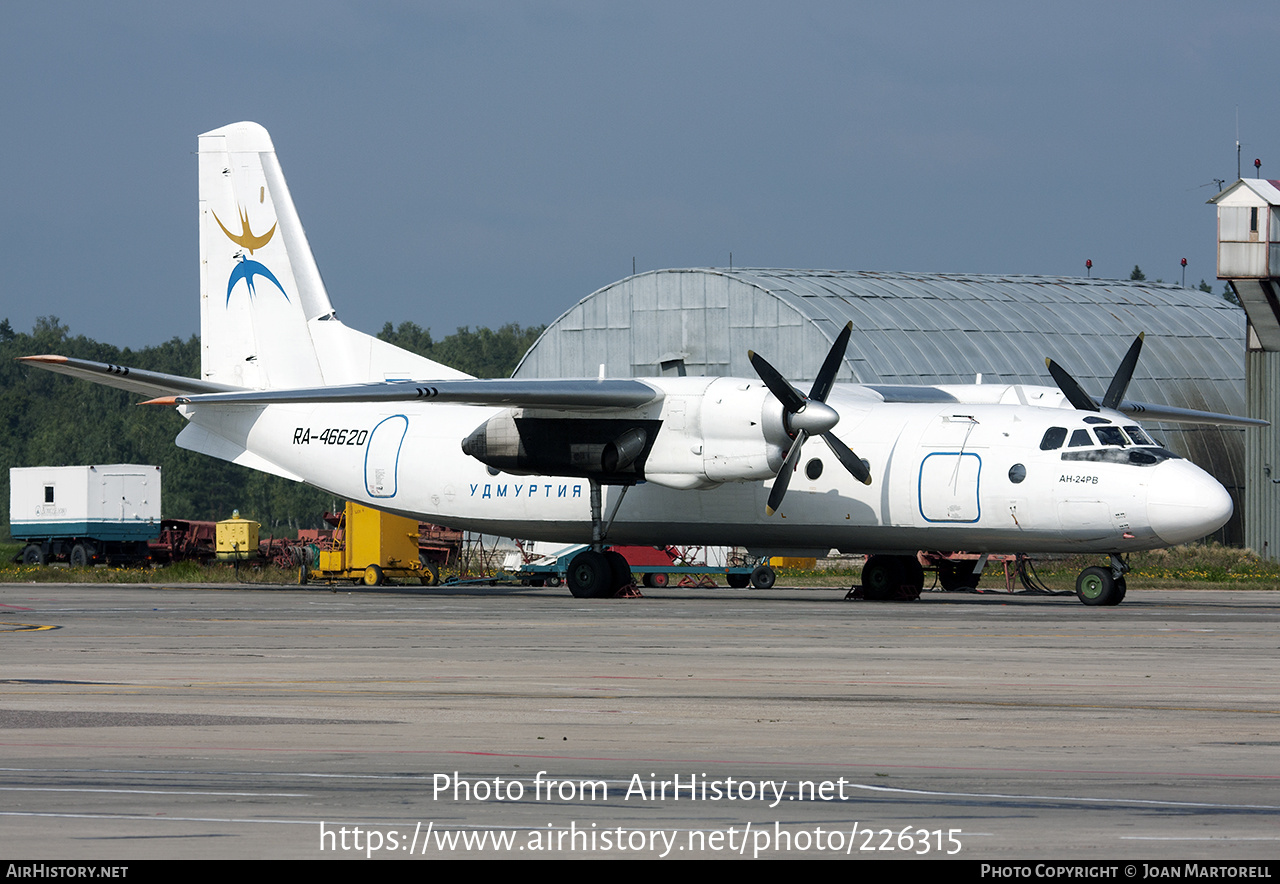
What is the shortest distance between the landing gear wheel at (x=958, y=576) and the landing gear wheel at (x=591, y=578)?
9007 mm

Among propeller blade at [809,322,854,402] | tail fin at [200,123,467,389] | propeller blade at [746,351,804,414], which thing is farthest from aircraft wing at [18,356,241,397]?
propeller blade at [809,322,854,402]

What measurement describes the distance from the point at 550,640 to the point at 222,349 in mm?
20916

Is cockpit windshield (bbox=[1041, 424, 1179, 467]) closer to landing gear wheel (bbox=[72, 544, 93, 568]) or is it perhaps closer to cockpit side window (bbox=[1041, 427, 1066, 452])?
cockpit side window (bbox=[1041, 427, 1066, 452])

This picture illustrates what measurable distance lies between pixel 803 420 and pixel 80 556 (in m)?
36.1

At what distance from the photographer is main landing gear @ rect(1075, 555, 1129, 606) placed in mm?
28109

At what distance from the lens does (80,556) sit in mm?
56469

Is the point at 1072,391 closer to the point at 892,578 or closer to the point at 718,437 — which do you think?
the point at 892,578

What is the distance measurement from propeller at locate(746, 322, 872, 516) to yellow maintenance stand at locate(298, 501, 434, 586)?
46.3 feet

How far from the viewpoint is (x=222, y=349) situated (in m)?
38.2

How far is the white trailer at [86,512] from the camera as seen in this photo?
5609 centimetres

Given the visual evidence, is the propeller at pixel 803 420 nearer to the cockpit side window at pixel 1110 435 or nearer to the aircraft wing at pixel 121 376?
the cockpit side window at pixel 1110 435

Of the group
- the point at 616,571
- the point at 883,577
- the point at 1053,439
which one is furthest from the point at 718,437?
the point at 1053,439
